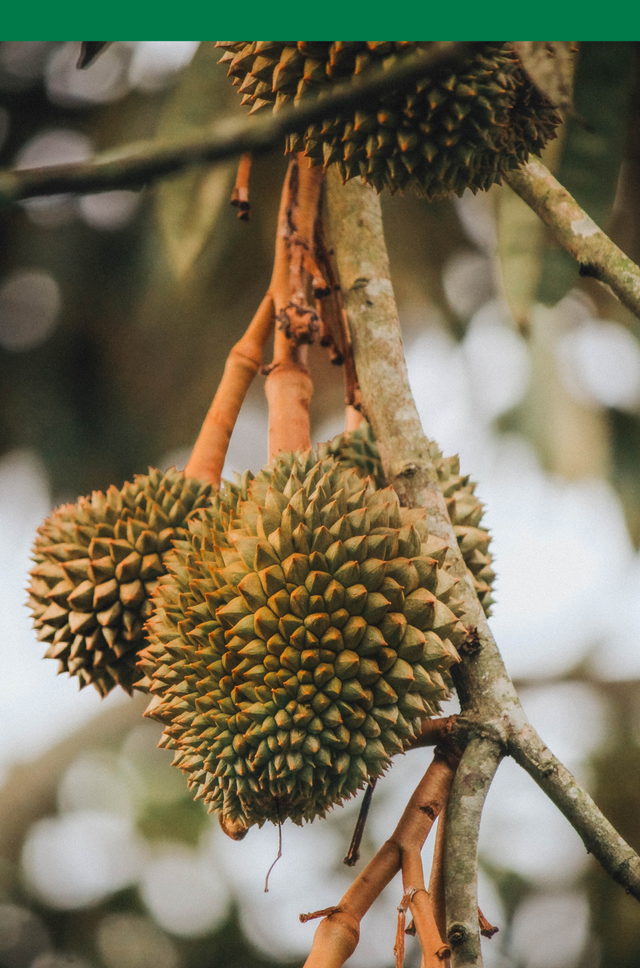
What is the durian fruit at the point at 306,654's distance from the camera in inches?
25.1

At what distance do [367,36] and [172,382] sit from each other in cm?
168

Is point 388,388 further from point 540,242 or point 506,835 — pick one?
point 506,835

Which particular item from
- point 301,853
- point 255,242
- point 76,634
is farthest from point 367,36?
point 301,853

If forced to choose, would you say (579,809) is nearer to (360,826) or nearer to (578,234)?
(360,826)

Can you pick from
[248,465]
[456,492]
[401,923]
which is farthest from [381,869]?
[248,465]

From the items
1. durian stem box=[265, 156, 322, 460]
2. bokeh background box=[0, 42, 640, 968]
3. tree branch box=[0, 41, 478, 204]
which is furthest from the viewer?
bokeh background box=[0, 42, 640, 968]

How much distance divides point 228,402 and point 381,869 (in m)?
0.63

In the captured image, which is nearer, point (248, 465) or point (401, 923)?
point (401, 923)

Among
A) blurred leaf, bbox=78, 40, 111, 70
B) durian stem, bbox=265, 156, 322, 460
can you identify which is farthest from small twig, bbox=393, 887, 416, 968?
blurred leaf, bbox=78, 40, 111, 70

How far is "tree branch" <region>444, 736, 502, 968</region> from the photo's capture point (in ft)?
1.87

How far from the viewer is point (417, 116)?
70 cm

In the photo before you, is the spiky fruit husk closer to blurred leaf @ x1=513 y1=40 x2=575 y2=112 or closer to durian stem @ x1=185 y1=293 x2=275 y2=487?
durian stem @ x1=185 y1=293 x2=275 y2=487

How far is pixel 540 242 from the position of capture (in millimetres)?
A: 1137

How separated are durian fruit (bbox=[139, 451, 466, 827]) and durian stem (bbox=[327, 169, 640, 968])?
3 cm
